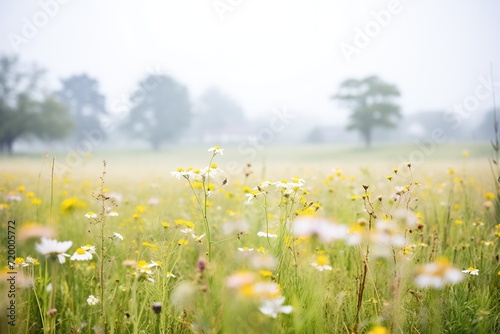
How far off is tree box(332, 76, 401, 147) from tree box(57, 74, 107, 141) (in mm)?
37599

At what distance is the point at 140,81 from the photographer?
2045 inches

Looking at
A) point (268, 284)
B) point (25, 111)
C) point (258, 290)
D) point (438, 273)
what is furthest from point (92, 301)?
point (25, 111)

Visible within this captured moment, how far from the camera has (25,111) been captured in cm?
3900

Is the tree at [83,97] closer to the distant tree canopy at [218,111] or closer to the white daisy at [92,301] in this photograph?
the distant tree canopy at [218,111]

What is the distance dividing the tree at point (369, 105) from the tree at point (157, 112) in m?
22.2

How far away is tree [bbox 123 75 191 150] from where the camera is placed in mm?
51719

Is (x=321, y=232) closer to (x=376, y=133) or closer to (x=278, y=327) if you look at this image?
(x=278, y=327)

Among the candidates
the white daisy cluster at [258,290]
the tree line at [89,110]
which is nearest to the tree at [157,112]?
the tree line at [89,110]

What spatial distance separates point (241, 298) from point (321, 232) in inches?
37.3

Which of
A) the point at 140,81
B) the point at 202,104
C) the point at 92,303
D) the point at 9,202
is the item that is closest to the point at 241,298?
the point at 92,303

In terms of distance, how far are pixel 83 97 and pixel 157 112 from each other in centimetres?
1584

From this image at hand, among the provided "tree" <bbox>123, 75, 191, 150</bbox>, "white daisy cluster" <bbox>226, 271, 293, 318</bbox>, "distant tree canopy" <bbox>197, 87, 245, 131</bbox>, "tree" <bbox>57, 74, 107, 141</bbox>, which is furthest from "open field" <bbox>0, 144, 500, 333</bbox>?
"distant tree canopy" <bbox>197, 87, 245, 131</bbox>

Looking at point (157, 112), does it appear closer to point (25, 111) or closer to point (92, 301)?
point (25, 111)

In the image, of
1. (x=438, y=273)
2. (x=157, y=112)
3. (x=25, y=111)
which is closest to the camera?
(x=438, y=273)
